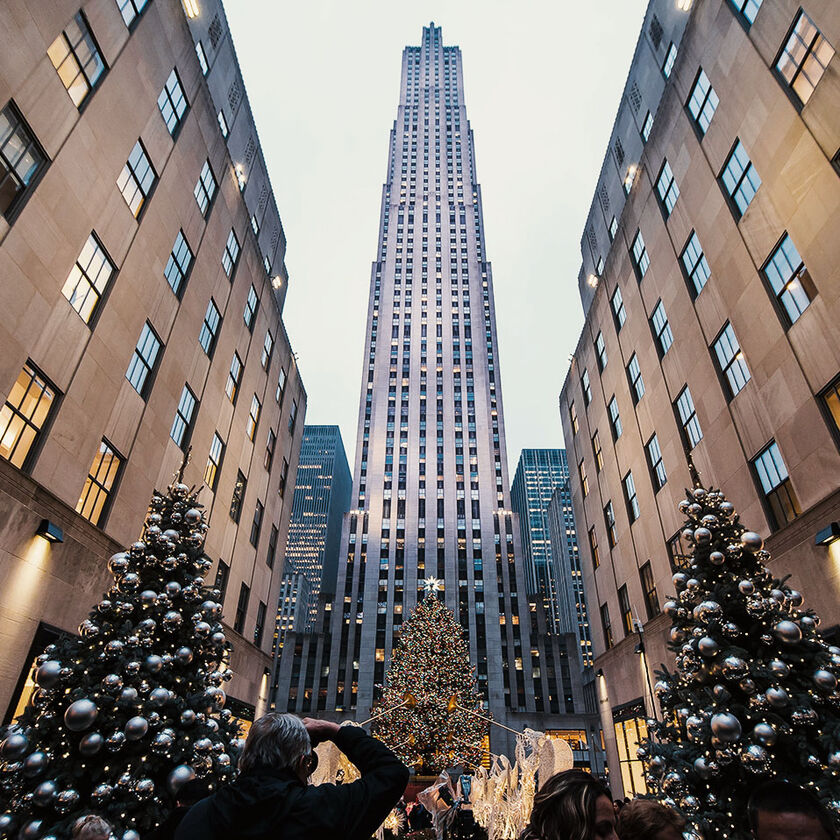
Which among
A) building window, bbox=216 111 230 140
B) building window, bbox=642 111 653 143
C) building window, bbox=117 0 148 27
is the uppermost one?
building window, bbox=642 111 653 143

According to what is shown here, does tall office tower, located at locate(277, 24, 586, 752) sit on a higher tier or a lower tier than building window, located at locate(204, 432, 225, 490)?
higher

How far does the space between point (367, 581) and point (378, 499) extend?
13.5 meters

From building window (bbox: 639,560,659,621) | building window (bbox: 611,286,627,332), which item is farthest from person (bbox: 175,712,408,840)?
building window (bbox: 611,286,627,332)

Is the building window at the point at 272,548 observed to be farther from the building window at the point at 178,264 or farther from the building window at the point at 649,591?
the building window at the point at 649,591

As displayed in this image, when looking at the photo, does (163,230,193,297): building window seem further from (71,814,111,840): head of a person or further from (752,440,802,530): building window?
(752,440,802,530): building window

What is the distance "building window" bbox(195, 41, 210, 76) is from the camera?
21.4 metres

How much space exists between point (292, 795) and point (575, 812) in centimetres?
169

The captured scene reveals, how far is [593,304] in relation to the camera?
1241 inches

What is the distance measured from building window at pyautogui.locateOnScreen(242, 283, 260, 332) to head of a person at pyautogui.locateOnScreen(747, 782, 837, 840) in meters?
26.9

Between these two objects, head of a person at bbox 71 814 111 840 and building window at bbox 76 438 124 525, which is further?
building window at bbox 76 438 124 525

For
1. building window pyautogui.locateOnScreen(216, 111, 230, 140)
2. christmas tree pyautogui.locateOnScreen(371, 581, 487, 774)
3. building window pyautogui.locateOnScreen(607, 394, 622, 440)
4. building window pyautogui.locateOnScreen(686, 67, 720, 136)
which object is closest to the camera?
building window pyautogui.locateOnScreen(686, 67, 720, 136)

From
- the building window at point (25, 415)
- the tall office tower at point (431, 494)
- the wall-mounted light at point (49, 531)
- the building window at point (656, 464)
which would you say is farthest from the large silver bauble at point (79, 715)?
the tall office tower at point (431, 494)

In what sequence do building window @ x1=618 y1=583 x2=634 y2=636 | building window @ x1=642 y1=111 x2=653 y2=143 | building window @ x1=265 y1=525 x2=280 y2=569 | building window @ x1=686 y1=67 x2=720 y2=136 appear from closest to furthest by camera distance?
building window @ x1=686 y1=67 x2=720 y2=136 → building window @ x1=642 y1=111 x2=653 y2=143 → building window @ x1=618 y1=583 x2=634 y2=636 → building window @ x1=265 y1=525 x2=280 y2=569

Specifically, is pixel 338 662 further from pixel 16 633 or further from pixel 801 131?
pixel 801 131
